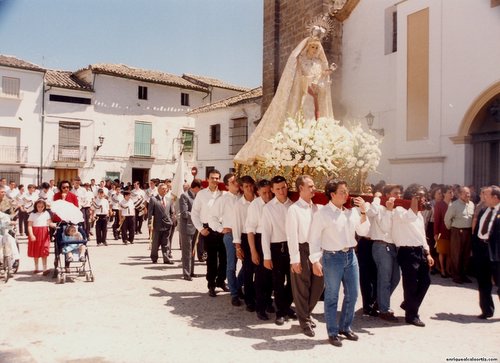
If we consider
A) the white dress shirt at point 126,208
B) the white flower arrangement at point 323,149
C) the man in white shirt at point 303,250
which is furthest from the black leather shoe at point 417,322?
the white dress shirt at point 126,208

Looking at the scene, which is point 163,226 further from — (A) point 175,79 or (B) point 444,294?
(A) point 175,79

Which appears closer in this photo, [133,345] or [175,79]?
[133,345]

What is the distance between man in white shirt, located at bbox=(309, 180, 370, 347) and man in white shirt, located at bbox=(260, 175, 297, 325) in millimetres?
785

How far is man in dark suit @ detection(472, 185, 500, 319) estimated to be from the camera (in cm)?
606

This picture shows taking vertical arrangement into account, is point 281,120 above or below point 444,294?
above

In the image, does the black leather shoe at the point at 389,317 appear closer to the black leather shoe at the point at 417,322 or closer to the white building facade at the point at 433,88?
the black leather shoe at the point at 417,322

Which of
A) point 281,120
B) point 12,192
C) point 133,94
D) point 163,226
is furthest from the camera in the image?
point 133,94

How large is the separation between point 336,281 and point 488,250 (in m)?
2.55

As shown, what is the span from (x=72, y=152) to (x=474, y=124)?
25.8 meters

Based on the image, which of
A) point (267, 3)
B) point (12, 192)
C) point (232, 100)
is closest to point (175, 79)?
point (232, 100)

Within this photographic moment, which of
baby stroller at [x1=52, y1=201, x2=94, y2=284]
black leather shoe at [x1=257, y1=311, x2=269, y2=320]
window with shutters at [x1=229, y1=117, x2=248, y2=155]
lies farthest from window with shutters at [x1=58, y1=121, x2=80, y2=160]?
black leather shoe at [x1=257, y1=311, x2=269, y2=320]

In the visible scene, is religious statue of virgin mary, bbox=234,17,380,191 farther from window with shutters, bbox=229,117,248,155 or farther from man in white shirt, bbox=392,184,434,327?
window with shutters, bbox=229,117,248,155

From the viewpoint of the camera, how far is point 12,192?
631 inches

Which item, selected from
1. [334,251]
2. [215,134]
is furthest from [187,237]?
[215,134]
